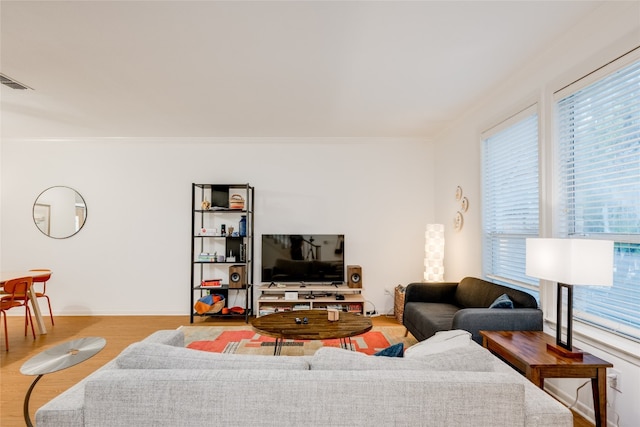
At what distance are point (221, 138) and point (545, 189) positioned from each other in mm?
4338

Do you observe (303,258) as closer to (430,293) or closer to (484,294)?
(430,293)

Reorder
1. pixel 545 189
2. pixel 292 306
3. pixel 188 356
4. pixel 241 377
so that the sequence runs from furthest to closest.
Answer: pixel 292 306, pixel 545 189, pixel 188 356, pixel 241 377

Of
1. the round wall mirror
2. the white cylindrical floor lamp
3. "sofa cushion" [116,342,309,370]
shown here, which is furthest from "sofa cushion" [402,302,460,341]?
the round wall mirror

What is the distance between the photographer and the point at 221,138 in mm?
5336

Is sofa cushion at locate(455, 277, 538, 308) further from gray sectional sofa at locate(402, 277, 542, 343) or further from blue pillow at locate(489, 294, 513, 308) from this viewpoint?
blue pillow at locate(489, 294, 513, 308)

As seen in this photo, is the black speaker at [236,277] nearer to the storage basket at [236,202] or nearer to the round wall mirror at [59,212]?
the storage basket at [236,202]

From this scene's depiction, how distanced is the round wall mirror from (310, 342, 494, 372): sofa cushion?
5349 mm

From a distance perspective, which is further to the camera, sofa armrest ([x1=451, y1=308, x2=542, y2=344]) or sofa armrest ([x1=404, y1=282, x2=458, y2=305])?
sofa armrest ([x1=404, y1=282, x2=458, y2=305])

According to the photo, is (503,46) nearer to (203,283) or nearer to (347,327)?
(347,327)

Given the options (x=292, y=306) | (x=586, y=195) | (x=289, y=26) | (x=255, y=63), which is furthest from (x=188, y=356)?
(x=292, y=306)

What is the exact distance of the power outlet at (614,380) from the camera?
84.8 inches

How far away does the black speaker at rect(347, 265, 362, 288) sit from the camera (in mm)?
4977

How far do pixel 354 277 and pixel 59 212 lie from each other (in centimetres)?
470

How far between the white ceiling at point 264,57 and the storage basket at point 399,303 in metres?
2.38
